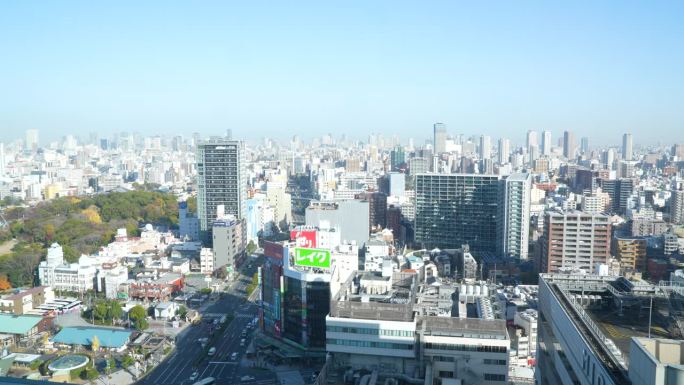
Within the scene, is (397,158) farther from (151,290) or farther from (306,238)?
(306,238)

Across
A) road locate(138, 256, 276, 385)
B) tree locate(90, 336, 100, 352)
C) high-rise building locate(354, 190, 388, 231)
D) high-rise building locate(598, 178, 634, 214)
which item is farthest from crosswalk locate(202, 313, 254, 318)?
high-rise building locate(598, 178, 634, 214)

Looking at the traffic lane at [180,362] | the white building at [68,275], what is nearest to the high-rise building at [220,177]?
the white building at [68,275]

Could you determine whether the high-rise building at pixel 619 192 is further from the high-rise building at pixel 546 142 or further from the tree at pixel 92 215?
the high-rise building at pixel 546 142

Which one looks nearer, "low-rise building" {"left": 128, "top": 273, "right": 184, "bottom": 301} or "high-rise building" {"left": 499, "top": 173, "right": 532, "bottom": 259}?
"low-rise building" {"left": 128, "top": 273, "right": 184, "bottom": 301}

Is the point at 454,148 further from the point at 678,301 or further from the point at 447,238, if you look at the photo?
the point at 678,301

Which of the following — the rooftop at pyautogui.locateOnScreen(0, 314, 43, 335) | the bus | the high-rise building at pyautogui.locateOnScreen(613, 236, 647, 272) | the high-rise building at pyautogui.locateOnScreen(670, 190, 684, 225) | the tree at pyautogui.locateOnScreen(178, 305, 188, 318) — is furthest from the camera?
the high-rise building at pyautogui.locateOnScreen(670, 190, 684, 225)

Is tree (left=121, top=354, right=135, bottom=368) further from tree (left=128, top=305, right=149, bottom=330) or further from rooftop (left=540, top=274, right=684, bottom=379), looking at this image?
rooftop (left=540, top=274, right=684, bottom=379)

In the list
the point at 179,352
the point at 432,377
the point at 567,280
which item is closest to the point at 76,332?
the point at 179,352
